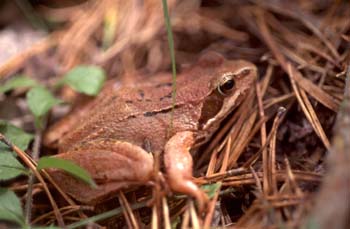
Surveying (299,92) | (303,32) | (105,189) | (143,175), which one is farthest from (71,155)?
(303,32)

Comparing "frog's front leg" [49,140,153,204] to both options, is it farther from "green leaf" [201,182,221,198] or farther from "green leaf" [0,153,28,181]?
"green leaf" [201,182,221,198]

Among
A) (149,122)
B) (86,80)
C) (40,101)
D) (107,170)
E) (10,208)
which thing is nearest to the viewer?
(10,208)

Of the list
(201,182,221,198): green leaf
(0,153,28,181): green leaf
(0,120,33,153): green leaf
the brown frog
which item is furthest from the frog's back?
(201,182,221,198): green leaf

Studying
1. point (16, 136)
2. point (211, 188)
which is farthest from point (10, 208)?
point (211, 188)

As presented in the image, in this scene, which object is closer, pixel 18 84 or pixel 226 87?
pixel 226 87

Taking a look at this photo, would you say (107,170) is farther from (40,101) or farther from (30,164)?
(40,101)
